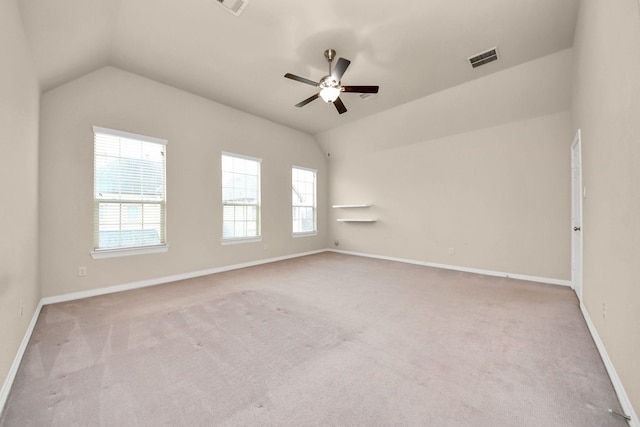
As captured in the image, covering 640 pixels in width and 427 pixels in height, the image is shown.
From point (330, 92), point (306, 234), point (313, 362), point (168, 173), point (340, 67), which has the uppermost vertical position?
point (340, 67)

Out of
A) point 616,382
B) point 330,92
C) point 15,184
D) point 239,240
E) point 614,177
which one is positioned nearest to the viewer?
point 616,382

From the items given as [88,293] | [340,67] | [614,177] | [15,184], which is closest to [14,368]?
[15,184]

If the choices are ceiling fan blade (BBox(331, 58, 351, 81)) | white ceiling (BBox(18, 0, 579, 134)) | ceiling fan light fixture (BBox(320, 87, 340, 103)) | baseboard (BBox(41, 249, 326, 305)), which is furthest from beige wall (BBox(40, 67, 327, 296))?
ceiling fan blade (BBox(331, 58, 351, 81))

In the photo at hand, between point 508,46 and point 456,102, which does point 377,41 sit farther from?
point 456,102

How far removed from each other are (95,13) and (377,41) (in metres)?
2.94

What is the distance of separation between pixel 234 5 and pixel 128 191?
289cm

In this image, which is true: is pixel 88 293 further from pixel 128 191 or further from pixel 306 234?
pixel 306 234

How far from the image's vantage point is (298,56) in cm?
335

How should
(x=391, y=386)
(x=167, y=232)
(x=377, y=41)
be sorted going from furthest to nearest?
(x=167, y=232)
(x=377, y=41)
(x=391, y=386)

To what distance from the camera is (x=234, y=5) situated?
2.54 metres

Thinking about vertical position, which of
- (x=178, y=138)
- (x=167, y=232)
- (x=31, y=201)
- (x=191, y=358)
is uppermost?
(x=178, y=138)

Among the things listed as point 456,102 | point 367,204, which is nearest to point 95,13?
point 456,102

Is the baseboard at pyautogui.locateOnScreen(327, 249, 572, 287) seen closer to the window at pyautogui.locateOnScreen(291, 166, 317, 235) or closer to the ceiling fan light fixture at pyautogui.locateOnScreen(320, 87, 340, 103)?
the window at pyautogui.locateOnScreen(291, 166, 317, 235)

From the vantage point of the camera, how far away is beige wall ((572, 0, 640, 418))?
4.58ft
